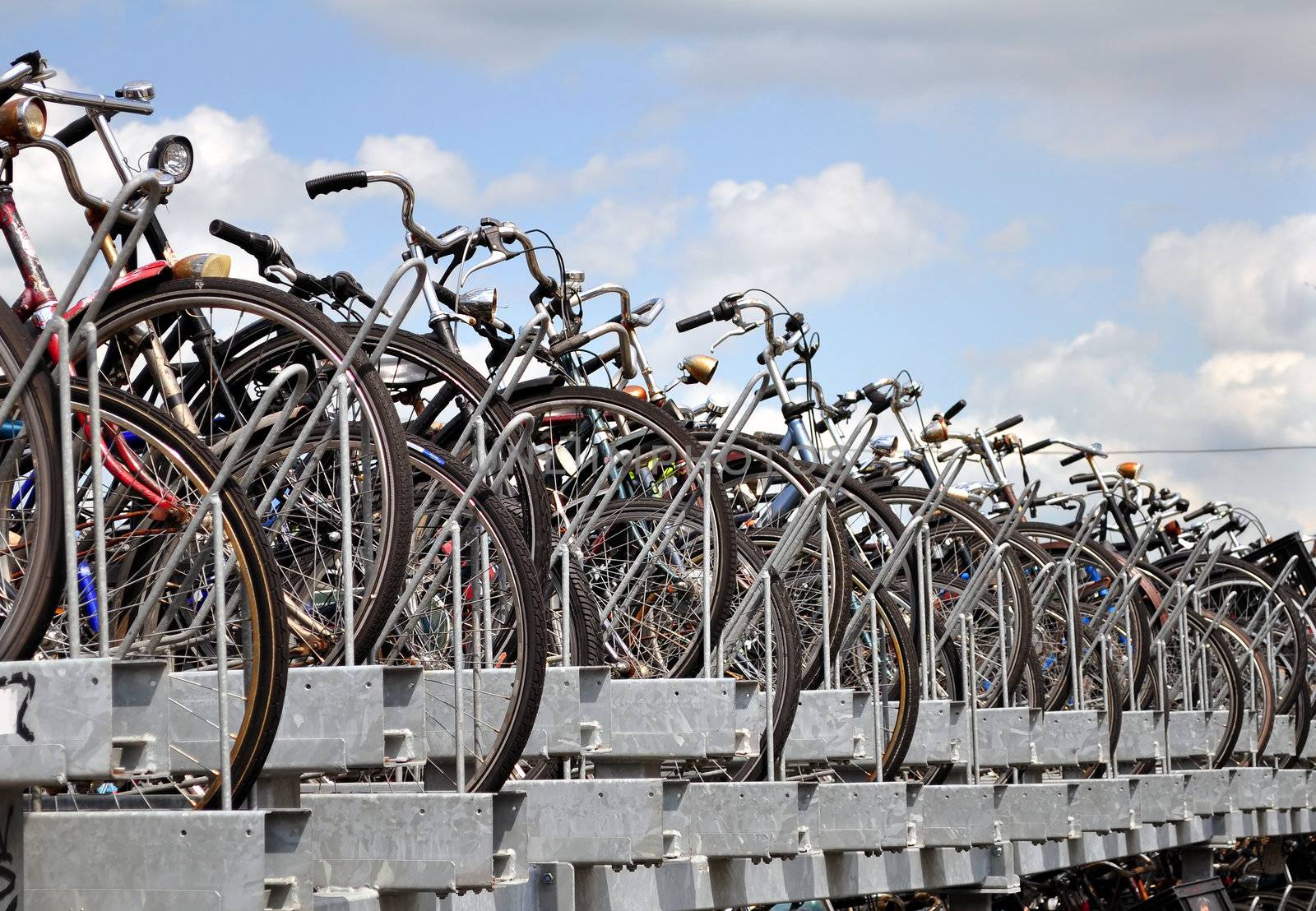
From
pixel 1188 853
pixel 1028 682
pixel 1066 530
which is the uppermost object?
pixel 1066 530

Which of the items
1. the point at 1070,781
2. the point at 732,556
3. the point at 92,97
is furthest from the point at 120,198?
the point at 1070,781

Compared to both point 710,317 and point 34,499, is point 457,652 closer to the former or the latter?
point 34,499

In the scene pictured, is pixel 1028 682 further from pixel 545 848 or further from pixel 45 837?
pixel 45 837

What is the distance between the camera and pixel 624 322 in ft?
25.6

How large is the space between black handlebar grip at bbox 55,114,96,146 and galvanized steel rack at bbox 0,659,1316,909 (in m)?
1.66

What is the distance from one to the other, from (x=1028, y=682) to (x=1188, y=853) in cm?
385

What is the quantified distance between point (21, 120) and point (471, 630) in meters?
1.79

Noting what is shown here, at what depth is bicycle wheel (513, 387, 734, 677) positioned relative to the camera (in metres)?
6.77

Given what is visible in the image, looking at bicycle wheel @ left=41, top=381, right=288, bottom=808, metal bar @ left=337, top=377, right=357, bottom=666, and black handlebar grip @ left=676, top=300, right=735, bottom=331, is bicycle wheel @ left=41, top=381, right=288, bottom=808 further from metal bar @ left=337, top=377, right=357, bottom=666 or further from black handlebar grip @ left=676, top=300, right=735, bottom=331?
black handlebar grip @ left=676, top=300, right=735, bottom=331

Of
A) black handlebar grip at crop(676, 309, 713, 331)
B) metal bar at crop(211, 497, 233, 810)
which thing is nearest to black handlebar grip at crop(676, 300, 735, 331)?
black handlebar grip at crop(676, 309, 713, 331)

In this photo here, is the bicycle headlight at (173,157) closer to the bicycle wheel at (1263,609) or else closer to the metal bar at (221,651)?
the metal bar at (221,651)

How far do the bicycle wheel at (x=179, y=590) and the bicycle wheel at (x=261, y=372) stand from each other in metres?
0.31

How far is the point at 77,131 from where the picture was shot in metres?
5.46

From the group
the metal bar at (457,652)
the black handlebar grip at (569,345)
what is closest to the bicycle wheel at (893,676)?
the black handlebar grip at (569,345)
